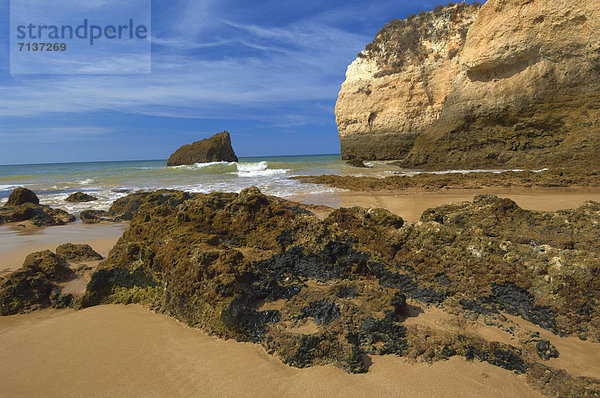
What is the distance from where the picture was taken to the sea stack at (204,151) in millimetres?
36281

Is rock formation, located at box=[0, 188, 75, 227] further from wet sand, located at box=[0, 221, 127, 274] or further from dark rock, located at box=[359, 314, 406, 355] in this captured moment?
dark rock, located at box=[359, 314, 406, 355]

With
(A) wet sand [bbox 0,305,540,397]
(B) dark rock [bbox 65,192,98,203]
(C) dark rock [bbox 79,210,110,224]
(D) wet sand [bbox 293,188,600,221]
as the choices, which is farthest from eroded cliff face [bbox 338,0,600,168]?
(B) dark rock [bbox 65,192,98,203]

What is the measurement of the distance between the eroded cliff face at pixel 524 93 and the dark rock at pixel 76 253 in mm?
16671

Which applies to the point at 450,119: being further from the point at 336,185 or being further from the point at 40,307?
the point at 40,307

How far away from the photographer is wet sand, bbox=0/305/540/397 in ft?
5.23

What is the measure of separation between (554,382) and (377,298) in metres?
0.91

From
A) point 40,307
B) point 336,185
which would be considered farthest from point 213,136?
point 40,307

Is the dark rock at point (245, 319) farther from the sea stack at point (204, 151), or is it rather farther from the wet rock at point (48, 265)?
the sea stack at point (204, 151)

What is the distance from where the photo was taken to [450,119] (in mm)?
20219

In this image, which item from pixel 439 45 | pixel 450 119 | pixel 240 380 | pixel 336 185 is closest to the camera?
pixel 240 380

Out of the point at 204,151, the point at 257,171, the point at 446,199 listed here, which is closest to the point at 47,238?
the point at 446,199

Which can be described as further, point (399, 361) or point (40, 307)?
point (40, 307)

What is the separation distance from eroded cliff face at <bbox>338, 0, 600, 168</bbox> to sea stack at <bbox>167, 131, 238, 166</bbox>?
2246 cm

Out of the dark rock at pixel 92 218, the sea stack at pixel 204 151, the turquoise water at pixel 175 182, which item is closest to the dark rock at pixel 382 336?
the dark rock at pixel 92 218
